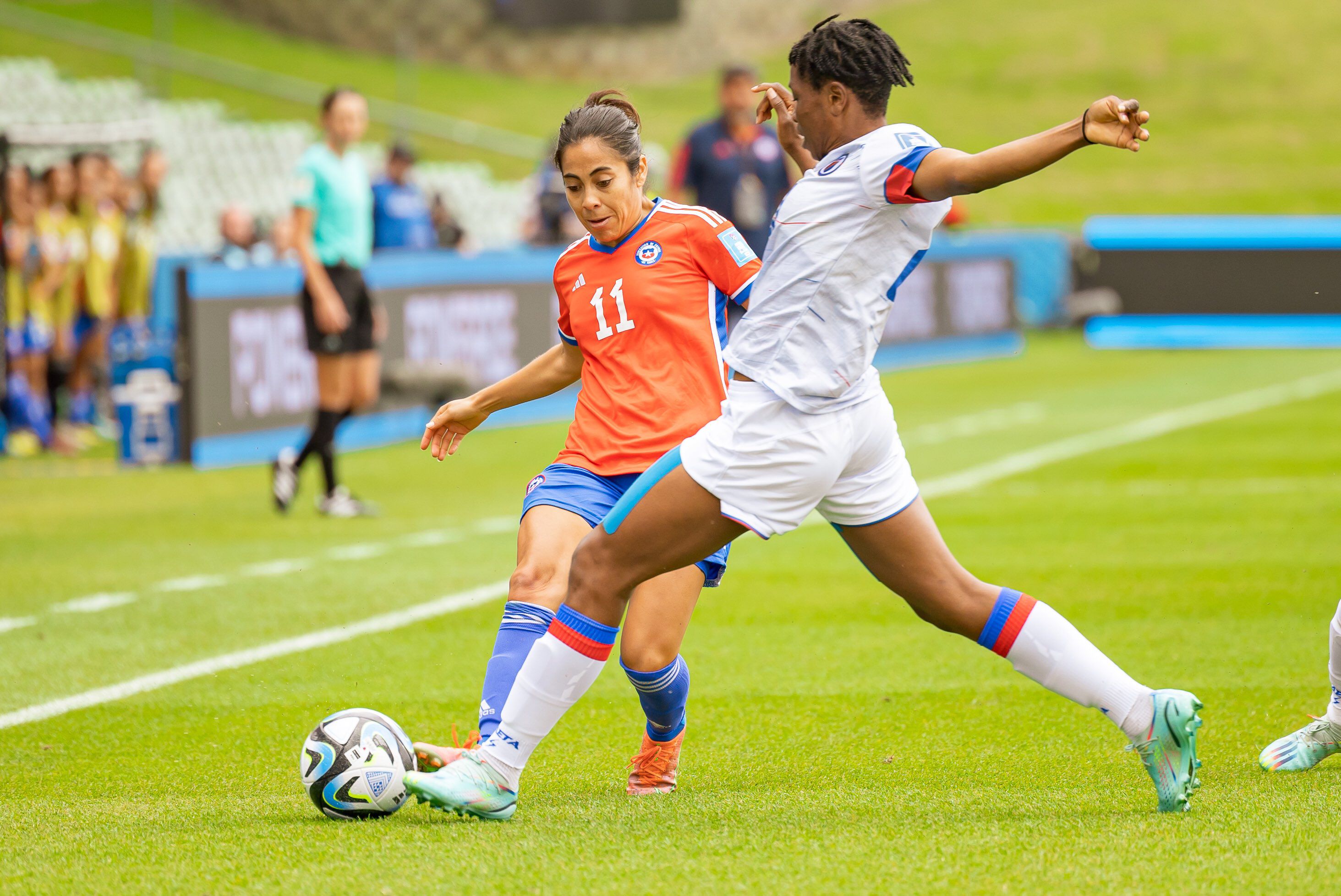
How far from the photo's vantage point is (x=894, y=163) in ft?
12.5

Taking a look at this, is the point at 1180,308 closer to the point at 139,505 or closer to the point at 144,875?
the point at 139,505

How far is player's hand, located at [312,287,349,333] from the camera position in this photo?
33.2ft

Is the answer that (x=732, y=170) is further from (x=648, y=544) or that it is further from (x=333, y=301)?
(x=648, y=544)

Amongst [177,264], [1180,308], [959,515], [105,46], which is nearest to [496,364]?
[177,264]

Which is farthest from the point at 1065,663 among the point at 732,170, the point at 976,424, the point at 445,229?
the point at 445,229

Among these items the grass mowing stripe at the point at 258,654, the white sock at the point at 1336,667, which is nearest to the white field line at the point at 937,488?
the grass mowing stripe at the point at 258,654

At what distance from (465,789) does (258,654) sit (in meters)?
2.80

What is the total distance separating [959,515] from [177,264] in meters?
6.34

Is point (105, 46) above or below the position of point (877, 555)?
above

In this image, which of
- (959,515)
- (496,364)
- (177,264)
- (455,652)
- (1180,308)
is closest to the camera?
(455,652)

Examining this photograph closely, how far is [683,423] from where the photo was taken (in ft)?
15.5

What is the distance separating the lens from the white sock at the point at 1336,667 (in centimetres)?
476

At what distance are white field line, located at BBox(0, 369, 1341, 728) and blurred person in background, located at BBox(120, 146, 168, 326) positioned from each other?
767 cm

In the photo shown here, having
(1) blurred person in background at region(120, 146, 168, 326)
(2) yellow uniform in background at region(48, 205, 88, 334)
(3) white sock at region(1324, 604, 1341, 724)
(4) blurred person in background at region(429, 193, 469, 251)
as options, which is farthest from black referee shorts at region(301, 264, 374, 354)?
(3) white sock at region(1324, 604, 1341, 724)
